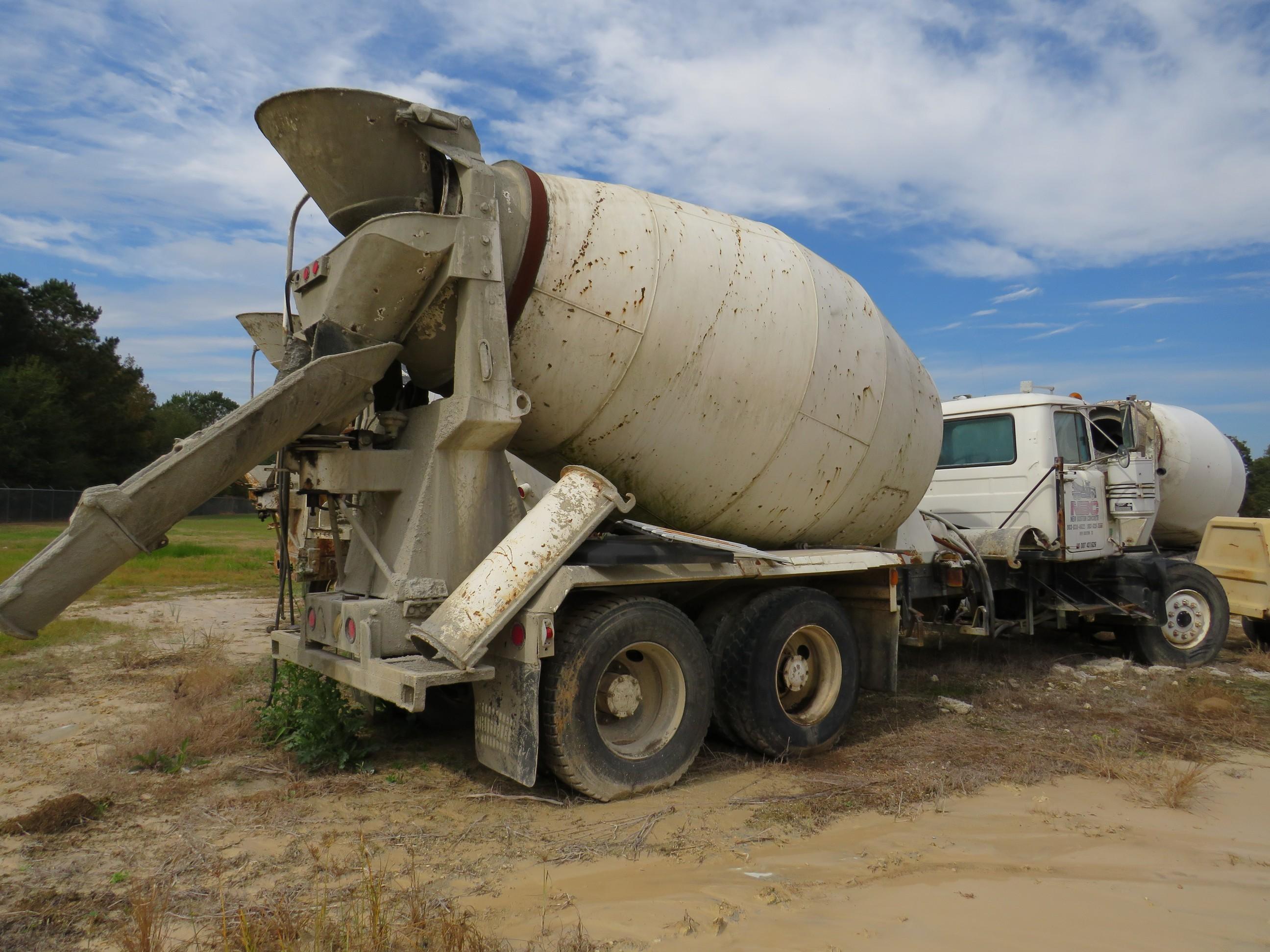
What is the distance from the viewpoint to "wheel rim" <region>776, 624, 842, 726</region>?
584cm

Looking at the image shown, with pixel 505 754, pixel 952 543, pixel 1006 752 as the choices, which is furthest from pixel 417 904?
pixel 952 543

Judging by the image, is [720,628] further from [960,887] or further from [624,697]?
[960,887]

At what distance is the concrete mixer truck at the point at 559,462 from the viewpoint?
441 centimetres

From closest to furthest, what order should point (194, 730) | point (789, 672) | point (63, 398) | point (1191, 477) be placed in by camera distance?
point (194, 730) < point (789, 672) < point (1191, 477) < point (63, 398)

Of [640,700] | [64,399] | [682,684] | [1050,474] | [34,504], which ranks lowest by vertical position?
[640,700]

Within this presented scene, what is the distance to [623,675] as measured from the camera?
16.4 ft

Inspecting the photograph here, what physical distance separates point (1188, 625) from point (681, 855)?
7969mm

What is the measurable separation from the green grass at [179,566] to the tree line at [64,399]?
1172cm

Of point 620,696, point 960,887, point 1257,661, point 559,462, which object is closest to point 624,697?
point 620,696

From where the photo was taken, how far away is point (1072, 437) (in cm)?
916

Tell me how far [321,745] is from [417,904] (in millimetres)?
2234

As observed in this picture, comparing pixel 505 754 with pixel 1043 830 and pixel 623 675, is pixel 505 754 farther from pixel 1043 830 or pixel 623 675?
pixel 1043 830

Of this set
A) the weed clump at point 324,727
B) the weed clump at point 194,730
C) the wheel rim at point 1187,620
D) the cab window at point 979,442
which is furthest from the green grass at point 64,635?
the wheel rim at point 1187,620

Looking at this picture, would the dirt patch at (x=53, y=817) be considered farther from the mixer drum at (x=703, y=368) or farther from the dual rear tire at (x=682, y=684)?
the mixer drum at (x=703, y=368)
